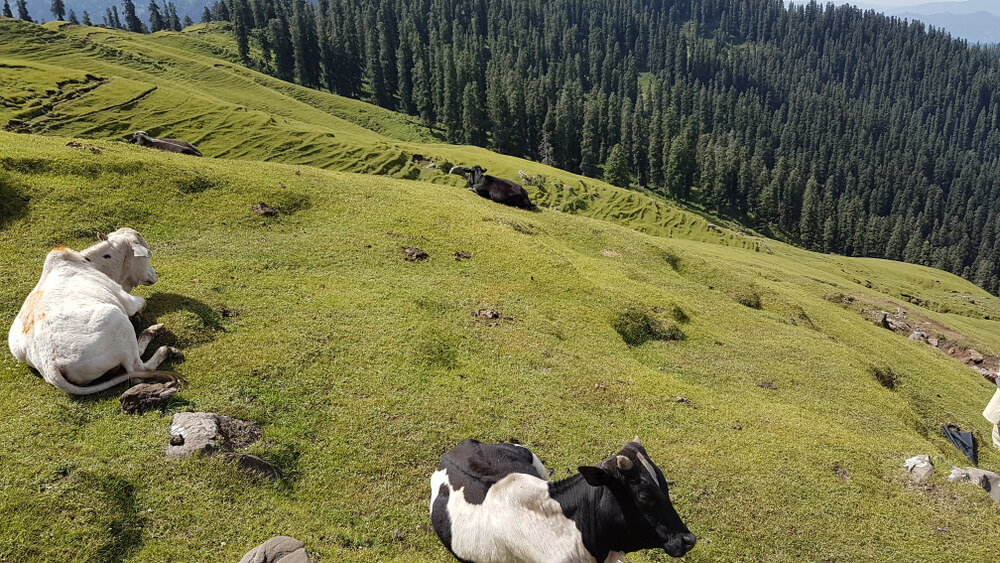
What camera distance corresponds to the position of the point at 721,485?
1070cm

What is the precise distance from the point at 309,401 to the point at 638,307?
13.1 m

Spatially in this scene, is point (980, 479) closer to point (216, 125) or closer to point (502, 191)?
point (502, 191)

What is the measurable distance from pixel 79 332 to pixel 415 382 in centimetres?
649

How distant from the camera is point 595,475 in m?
5.89

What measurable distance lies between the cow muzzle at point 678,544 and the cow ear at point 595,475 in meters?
0.94

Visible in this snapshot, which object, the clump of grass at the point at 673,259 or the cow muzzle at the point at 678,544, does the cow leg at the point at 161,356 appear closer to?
the cow muzzle at the point at 678,544

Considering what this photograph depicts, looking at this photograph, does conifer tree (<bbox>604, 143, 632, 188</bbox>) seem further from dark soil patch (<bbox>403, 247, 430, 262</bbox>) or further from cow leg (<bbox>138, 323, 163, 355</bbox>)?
cow leg (<bbox>138, 323, 163, 355</bbox>)

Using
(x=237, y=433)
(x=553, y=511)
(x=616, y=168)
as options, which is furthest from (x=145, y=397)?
(x=616, y=168)

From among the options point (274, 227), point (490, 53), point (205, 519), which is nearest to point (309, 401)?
point (205, 519)

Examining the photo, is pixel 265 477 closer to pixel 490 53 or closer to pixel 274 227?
pixel 274 227

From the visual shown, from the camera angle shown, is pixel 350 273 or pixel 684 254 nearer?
pixel 350 273

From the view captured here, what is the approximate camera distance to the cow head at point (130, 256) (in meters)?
12.0

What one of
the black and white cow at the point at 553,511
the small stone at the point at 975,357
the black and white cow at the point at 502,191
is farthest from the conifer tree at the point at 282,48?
the black and white cow at the point at 553,511

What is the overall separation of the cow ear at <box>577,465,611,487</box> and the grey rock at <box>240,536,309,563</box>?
410 centimetres
